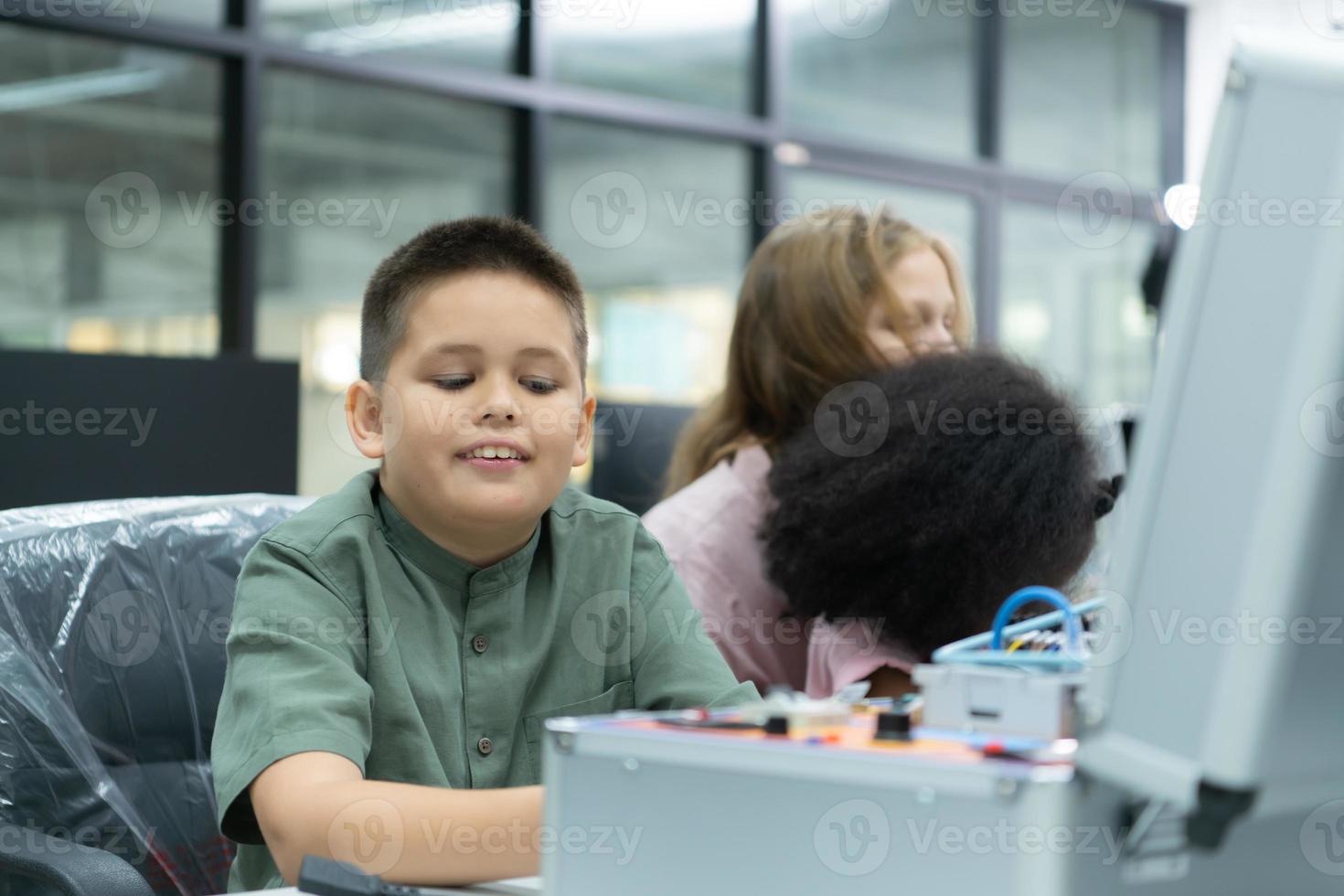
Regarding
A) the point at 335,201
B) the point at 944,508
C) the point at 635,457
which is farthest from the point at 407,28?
the point at 944,508

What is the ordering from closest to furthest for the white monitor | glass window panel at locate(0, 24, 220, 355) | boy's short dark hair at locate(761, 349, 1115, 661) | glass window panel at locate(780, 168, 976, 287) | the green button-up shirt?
the white monitor → the green button-up shirt → boy's short dark hair at locate(761, 349, 1115, 661) → glass window panel at locate(0, 24, 220, 355) → glass window panel at locate(780, 168, 976, 287)

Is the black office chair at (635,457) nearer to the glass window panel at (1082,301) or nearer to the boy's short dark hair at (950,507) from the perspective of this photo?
the boy's short dark hair at (950,507)

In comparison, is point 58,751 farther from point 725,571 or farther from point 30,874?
point 725,571

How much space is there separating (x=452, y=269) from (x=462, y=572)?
23 centimetres

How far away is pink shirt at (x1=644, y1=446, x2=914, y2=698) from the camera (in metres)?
1.31

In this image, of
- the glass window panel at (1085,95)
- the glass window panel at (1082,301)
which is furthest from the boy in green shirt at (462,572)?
the glass window panel at (1085,95)

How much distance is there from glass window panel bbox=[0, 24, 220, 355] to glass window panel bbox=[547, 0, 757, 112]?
1146 mm

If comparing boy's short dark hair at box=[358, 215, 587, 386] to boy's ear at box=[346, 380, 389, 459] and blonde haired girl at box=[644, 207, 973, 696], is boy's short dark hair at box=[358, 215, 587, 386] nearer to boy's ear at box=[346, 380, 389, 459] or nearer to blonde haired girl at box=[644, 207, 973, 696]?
boy's ear at box=[346, 380, 389, 459]

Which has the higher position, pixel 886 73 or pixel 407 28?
pixel 886 73

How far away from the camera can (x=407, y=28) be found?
4.02m

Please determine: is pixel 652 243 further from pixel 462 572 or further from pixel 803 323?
pixel 462 572

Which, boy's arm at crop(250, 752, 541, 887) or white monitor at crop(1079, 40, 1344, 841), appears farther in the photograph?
boy's arm at crop(250, 752, 541, 887)

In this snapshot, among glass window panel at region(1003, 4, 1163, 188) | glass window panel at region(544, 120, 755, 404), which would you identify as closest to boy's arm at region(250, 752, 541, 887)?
glass window panel at region(544, 120, 755, 404)

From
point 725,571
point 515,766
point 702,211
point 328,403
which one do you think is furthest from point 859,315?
point 702,211
